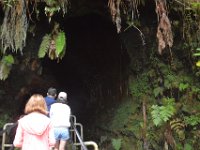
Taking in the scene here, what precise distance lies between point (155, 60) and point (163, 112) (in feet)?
5.49

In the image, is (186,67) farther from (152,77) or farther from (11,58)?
(11,58)

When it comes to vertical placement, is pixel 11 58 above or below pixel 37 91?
above

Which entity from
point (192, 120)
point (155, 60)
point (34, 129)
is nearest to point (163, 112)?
point (192, 120)

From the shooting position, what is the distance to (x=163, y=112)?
31.1ft

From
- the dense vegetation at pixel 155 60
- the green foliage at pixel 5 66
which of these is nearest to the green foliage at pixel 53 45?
the dense vegetation at pixel 155 60

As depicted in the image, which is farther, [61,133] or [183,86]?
[183,86]

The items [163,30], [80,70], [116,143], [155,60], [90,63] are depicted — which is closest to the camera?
[163,30]

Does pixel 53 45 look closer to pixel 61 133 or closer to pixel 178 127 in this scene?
pixel 61 133

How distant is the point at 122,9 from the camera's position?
1021 cm

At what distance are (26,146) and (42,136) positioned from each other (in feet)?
0.90

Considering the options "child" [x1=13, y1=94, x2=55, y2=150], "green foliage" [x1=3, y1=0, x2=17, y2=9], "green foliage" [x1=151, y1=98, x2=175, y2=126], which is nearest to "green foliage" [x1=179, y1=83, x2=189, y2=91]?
"green foliage" [x1=151, y1=98, x2=175, y2=126]

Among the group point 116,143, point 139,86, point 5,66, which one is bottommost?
point 116,143

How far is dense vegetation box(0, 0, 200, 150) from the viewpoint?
9578 mm

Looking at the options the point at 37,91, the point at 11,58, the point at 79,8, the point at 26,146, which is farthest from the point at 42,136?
the point at 37,91
